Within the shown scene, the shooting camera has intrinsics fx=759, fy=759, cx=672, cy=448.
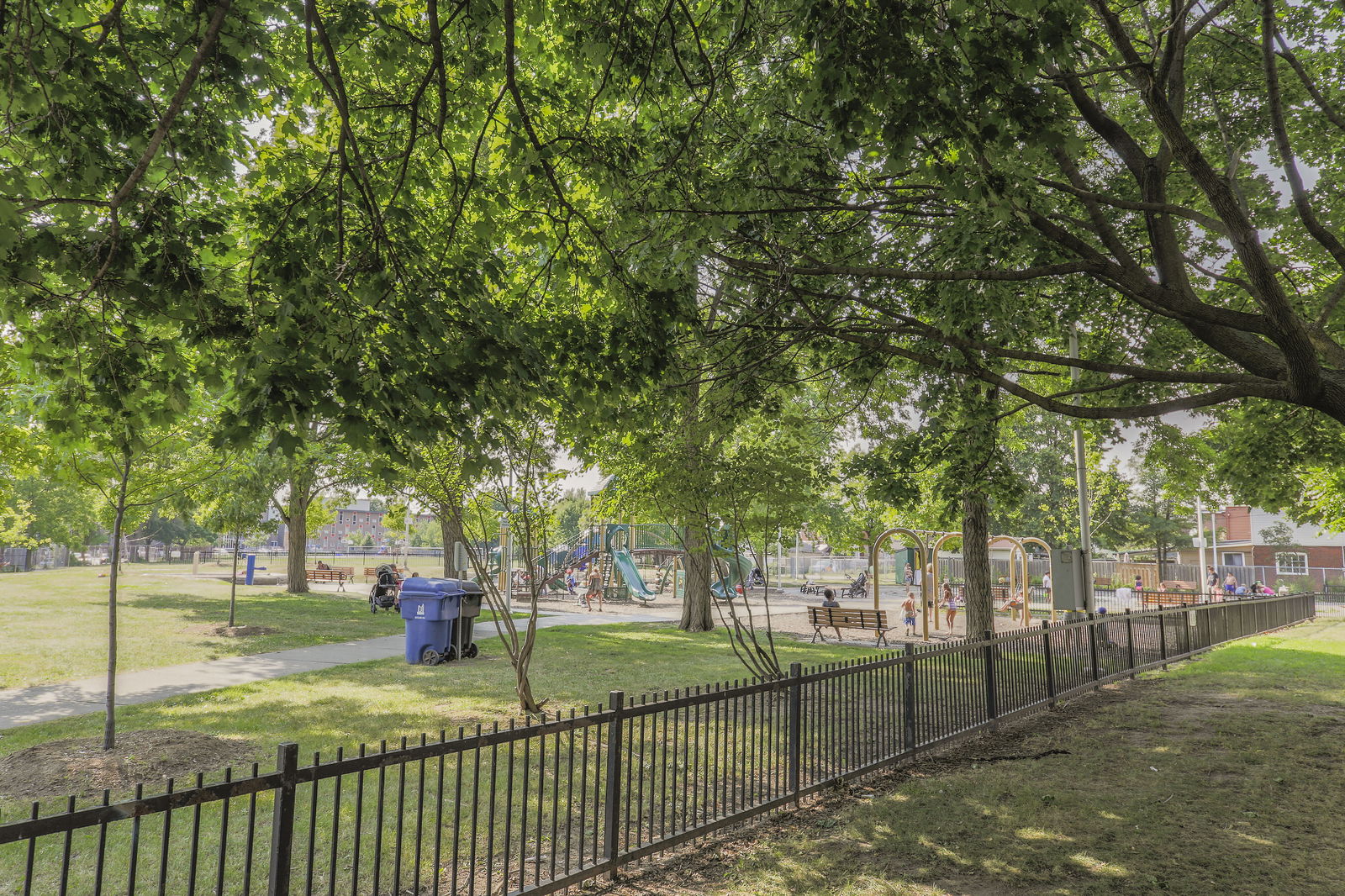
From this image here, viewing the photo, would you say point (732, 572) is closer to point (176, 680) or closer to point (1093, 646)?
point (1093, 646)

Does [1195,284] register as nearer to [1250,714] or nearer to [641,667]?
[1250,714]

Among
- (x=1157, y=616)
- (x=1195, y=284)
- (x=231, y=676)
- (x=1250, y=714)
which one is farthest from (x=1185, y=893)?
(x=231, y=676)

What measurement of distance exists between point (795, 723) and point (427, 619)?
8637mm

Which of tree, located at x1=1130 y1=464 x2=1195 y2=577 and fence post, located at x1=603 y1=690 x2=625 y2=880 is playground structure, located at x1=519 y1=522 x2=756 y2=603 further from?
tree, located at x1=1130 y1=464 x2=1195 y2=577

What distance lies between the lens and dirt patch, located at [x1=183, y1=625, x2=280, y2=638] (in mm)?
16094

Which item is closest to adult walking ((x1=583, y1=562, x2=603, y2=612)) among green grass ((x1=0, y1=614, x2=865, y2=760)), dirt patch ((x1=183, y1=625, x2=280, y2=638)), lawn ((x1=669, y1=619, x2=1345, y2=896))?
green grass ((x1=0, y1=614, x2=865, y2=760))

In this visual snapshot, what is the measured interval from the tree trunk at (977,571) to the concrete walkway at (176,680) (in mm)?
9869

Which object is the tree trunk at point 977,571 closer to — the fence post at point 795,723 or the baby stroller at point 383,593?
the fence post at point 795,723

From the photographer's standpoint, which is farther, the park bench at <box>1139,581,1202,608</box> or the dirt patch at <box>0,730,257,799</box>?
the park bench at <box>1139,581,1202,608</box>

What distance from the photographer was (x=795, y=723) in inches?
258

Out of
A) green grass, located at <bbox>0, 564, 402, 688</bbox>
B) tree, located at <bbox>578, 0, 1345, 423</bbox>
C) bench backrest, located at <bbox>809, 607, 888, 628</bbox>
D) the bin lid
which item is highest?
tree, located at <bbox>578, 0, 1345, 423</bbox>

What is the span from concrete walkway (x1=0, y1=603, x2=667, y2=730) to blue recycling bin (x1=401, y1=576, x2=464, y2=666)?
1.01m

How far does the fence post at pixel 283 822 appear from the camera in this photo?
11.4ft

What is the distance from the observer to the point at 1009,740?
350 inches
